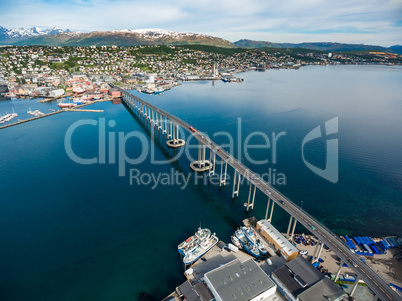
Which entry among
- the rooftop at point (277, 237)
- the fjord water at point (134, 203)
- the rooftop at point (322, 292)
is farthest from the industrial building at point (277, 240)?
the rooftop at point (322, 292)

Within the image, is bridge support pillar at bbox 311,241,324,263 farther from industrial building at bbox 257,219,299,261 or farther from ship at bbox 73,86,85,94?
ship at bbox 73,86,85,94

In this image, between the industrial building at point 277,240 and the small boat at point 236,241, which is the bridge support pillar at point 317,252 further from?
the small boat at point 236,241

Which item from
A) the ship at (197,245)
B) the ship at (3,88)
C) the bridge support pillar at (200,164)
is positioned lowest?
the ship at (197,245)

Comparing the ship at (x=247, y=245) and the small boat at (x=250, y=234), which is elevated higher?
the small boat at (x=250, y=234)

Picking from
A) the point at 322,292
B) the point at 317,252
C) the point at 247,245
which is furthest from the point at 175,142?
the point at 322,292

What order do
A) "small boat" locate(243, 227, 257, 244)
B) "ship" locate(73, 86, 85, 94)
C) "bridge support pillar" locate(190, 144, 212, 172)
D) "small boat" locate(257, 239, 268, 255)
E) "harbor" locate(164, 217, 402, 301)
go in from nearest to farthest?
1. "harbor" locate(164, 217, 402, 301)
2. "small boat" locate(257, 239, 268, 255)
3. "small boat" locate(243, 227, 257, 244)
4. "bridge support pillar" locate(190, 144, 212, 172)
5. "ship" locate(73, 86, 85, 94)

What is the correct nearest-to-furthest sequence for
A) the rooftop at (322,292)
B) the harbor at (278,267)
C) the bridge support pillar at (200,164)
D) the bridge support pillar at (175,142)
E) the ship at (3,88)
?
the rooftop at (322,292) < the harbor at (278,267) < the bridge support pillar at (200,164) < the bridge support pillar at (175,142) < the ship at (3,88)

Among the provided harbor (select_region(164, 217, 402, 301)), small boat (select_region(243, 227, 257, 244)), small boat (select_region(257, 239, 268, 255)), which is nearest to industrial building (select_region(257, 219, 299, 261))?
harbor (select_region(164, 217, 402, 301))
